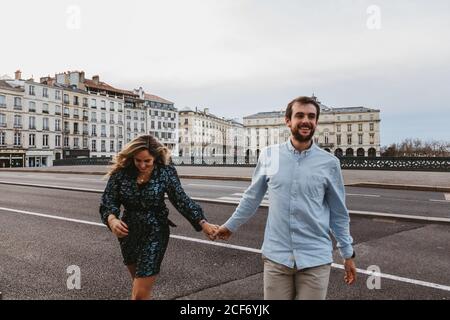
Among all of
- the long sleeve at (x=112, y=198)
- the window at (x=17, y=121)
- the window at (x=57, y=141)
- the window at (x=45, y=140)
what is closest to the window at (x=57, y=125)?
the window at (x=57, y=141)

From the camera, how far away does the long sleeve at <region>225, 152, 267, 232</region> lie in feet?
9.50

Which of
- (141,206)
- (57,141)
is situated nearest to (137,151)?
(141,206)

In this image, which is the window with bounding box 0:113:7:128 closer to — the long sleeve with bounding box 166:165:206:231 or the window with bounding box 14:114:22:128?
the window with bounding box 14:114:22:128

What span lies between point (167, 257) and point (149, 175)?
9.45 feet

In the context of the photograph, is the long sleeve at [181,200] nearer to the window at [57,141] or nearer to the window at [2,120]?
the window at [2,120]

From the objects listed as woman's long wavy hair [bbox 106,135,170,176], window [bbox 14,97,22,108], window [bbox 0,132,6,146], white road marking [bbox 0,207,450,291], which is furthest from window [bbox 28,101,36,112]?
woman's long wavy hair [bbox 106,135,170,176]

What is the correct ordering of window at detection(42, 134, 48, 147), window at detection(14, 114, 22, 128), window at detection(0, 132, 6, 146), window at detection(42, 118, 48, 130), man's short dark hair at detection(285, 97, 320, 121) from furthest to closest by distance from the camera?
window at detection(42, 118, 48, 130), window at detection(42, 134, 48, 147), window at detection(14, 114, 22, 128), window at detection(0, 132, 6, 146), man's short dark hair at detection(285, 97, 320, 121)

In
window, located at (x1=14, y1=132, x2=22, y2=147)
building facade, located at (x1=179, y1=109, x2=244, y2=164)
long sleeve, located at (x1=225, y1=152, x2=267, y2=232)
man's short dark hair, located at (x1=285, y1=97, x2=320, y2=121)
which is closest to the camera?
man's short dark hair, located at (x1=285, y1=97, x2=320, y2=121)

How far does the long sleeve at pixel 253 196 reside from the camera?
2895mm

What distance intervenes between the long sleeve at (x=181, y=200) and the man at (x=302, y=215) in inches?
30.1

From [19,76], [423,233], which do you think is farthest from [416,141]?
[423,233]

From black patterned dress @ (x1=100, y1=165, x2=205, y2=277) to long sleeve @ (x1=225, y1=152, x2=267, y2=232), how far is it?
1.96ft

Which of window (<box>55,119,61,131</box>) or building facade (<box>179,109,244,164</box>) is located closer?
window (<box>55,119,61,131</box>)
